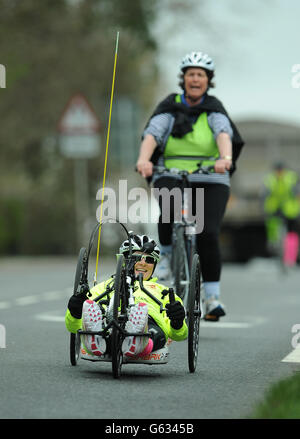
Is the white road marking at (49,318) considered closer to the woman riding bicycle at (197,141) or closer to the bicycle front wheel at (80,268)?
the woman riding bicycle at (197,141)

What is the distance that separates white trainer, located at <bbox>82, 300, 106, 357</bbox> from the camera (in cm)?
671

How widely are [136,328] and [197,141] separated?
8.62ft

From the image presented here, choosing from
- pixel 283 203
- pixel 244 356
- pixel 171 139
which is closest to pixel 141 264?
pixel 244 356

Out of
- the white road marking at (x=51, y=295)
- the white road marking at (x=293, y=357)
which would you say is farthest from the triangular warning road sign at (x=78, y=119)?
the white road marking at (x=293, y=357)

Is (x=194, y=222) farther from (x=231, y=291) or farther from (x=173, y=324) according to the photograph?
(x=231, y=291)

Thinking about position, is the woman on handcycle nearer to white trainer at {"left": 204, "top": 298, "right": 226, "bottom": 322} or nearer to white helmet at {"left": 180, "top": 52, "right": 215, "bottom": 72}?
white trainer at {"left": 204, "top": 298, "right": 226, "bottom": 322}

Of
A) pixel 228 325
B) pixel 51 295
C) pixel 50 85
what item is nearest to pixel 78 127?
pixel 50 85

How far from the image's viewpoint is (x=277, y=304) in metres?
13.6

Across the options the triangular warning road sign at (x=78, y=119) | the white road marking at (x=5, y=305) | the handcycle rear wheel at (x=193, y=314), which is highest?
the triangular warning road sign at (x=78, y=119)

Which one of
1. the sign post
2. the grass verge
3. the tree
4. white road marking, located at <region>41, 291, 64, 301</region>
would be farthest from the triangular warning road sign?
the grass verge

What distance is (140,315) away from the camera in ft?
22.1

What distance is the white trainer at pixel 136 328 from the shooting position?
22.1ft

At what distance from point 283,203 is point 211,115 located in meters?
12.3

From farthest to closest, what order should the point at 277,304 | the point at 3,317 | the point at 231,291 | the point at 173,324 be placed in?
the point at 231,291 → the point at 277,304 → the point at 3,317 → the point at 173,324
